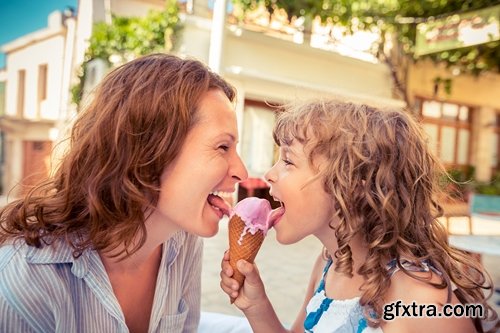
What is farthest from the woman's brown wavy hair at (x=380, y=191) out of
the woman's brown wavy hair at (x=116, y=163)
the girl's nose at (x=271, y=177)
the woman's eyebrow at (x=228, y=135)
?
the woman's brown wavy hair at (x=116, y=163)

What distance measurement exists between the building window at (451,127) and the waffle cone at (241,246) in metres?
13.2

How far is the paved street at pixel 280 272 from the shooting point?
4.16 metres

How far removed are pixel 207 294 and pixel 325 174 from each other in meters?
3.18

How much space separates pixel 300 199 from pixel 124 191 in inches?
23.2

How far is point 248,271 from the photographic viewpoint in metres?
1.58

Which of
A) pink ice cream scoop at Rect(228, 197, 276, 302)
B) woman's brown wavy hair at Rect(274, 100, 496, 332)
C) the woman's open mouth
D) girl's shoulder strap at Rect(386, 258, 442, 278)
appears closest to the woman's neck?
the woman's open mouth

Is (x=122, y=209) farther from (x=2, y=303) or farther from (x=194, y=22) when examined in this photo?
(x=194, y=22)

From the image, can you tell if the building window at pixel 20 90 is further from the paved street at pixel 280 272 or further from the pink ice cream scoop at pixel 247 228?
the pink ice cream scoop at pixel 247 228

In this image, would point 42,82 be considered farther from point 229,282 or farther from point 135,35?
point 229,282

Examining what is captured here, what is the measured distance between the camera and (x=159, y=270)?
1644mm

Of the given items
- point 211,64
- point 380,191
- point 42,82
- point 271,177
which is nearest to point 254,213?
point 271,177

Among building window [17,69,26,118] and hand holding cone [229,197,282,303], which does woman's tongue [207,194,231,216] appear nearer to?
hand holding cone [229,197,282,303]

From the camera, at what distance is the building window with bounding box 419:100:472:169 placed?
14.0m

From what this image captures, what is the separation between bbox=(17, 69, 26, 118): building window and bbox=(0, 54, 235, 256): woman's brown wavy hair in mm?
8941
